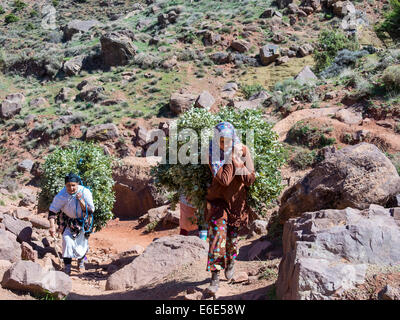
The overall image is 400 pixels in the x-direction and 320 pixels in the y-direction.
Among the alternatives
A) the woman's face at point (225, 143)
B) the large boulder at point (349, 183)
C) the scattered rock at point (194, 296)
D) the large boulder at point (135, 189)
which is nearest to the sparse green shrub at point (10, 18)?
the large boulder at point (135, 189)

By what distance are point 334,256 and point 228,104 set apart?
17896 mm

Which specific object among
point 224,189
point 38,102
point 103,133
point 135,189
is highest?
point 224,189

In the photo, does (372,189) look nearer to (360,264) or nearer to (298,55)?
(360,264)

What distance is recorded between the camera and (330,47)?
2372cm

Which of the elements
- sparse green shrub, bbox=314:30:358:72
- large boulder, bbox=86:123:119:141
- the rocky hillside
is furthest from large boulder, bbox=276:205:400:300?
sparse green shrub, bbox=314:30:358:72

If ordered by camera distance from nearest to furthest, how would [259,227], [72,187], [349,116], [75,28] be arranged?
[72,187] → [259,227] → [349,116] → [75,28]

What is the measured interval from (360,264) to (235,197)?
58.0 inches

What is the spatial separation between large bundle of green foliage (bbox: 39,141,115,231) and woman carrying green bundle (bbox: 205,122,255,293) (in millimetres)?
4136

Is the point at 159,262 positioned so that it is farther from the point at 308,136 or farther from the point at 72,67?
the point at 72,67

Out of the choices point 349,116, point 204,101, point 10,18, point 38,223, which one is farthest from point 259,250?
point 10,18

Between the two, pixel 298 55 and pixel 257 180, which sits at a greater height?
pixel 257 180

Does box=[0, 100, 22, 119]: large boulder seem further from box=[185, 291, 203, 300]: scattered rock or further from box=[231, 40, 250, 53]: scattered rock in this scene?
box=[185, 291, 203, 300]: scattered rock
